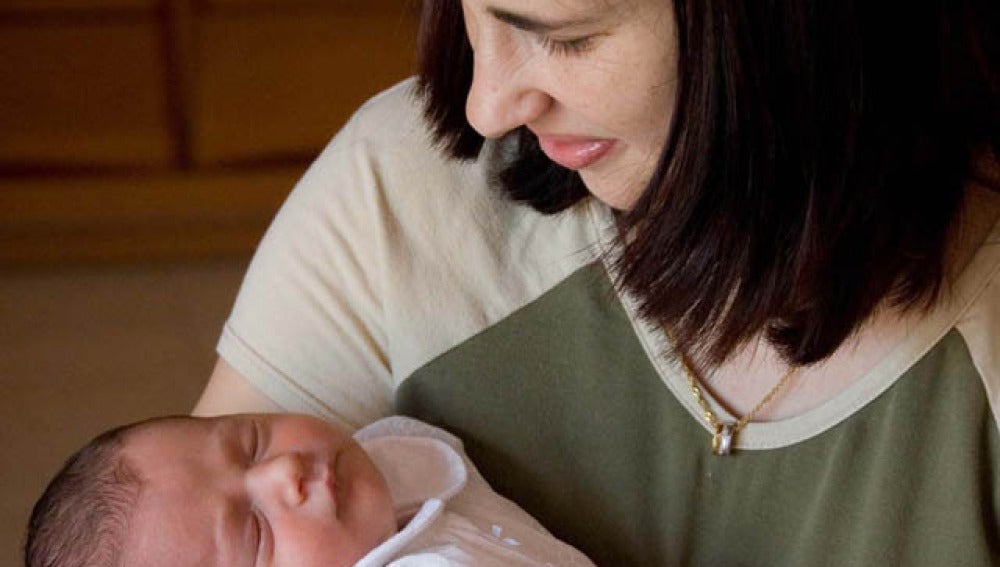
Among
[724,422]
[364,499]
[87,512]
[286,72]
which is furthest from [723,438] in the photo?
[286,72]

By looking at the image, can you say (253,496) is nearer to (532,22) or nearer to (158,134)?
(532,22)

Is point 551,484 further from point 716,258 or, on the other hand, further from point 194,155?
point 194,155

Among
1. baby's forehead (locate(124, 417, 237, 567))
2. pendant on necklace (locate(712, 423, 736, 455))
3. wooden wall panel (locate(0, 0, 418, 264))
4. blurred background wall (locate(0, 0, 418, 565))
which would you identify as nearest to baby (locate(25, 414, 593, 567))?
baby's forehead (locate(124, 417, 237, 567))

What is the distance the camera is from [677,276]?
1154 mm

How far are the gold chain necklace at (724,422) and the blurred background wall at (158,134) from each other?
1.85 m

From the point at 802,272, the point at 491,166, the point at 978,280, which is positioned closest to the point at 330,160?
the point at 491,166

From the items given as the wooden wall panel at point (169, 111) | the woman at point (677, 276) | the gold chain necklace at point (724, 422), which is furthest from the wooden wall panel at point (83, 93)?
the gold chain necklace at point (724, 422)

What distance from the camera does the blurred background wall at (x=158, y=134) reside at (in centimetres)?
312

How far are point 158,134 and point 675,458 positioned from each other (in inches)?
84.5

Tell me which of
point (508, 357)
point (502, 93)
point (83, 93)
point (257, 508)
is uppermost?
point (502, 93)

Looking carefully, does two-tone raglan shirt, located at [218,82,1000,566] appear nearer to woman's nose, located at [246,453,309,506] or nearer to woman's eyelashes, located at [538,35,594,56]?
woman's nose, located at [246,453,309,506]

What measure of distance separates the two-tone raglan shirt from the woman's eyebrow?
27cm

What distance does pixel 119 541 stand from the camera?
1193 mm

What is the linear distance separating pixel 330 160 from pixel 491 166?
0.14m
